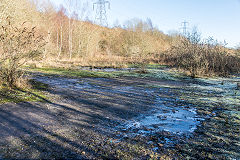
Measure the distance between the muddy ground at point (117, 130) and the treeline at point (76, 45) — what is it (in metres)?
2.77

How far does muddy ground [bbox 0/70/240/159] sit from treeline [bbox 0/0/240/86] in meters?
2.77

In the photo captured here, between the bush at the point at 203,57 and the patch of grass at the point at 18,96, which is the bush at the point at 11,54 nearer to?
the patch of grass at the point at 18,96

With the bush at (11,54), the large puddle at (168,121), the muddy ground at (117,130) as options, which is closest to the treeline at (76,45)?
the bush at (11,54)

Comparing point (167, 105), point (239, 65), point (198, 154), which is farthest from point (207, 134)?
point (239, 65)

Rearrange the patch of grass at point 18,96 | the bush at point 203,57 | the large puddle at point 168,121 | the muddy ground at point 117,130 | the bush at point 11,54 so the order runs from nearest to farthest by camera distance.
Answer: the muddy ground at point 117,130, the large puddle at point 168,121, the patch of grass at point 18,96, the bush at point 11,54, the bush at point 203,57

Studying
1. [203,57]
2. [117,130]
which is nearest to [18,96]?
[117,130]

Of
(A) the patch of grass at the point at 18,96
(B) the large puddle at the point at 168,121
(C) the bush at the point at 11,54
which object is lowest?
(B) the large puddle at the point at 168,121

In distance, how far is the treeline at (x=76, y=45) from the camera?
7.70m

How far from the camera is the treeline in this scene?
770cm

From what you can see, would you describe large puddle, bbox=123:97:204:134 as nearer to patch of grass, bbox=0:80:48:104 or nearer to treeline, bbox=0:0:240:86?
patch of grass, bbox=0:80:48:104

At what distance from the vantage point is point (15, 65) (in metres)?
7.59

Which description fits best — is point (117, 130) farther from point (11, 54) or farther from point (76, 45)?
point (76, 45)

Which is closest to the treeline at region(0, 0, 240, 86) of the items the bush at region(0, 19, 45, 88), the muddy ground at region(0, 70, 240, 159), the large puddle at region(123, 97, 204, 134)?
the bush at region(0, 19, 45, 88)

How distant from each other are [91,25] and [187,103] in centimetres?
3177
